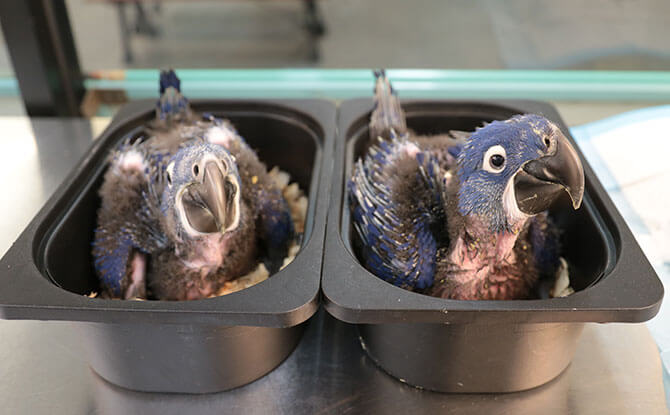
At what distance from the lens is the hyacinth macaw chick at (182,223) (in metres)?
0.59

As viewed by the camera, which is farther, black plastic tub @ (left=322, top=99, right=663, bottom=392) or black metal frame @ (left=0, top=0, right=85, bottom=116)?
black metal frame @ (left=0, top=0, right=85, bottom=116)

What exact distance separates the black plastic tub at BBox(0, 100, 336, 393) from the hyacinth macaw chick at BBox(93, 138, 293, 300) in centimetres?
4

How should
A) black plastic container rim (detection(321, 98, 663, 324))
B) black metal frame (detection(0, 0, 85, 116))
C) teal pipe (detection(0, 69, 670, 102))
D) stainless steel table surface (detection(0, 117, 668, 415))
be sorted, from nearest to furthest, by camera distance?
1. black plastic container rim (detection(321, 98, 663, 324))
2. stainless steel table surface (detection(0, 117, 668, 415))
3. black metal frame (detection(0, 0, 85, 116))
4. teal pipe (detection(0, 69, 670, 102))

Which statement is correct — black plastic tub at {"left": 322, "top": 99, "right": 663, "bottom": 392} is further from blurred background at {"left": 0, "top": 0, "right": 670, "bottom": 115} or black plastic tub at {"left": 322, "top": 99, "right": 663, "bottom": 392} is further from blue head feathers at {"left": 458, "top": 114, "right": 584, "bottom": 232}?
blurred background at {"left": 0, "top": 0, "right": 670, "bottom": 115}

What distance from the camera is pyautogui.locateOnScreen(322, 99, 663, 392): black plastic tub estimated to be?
51cm

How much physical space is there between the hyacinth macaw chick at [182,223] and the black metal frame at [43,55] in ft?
1.30

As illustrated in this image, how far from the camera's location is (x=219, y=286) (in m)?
0.68

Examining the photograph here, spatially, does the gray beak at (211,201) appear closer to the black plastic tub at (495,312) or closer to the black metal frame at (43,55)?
the black plastic tub at (495,312)

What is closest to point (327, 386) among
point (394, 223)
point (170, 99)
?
point (394, 223)

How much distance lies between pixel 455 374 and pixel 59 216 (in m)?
0.47

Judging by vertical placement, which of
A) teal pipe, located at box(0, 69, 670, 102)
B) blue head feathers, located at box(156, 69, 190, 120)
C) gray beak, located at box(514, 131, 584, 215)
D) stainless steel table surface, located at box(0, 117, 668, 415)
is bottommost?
stainless steel table surface, located at box(0, 117, 668, 415)

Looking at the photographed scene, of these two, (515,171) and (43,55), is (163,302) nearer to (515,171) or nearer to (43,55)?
(515,171)

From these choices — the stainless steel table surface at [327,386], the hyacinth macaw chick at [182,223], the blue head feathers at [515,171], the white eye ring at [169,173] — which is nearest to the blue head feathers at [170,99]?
the hyacinth macaw chick at [182,223]

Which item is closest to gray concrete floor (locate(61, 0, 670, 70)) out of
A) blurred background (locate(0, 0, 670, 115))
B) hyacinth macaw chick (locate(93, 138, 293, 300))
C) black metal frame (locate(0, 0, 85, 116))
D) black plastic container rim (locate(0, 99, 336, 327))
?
blurred background (locate(0, 0, 670, 115))
